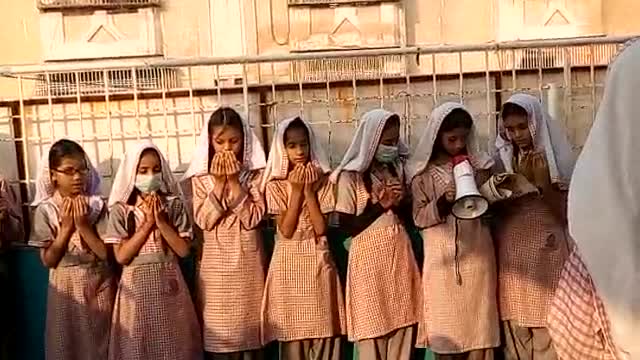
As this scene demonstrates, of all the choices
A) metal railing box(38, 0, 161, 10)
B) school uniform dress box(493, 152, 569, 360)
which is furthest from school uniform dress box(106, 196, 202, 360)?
metal railing box(38, 0, 161, 10)

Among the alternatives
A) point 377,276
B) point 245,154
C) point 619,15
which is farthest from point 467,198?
point 619,15

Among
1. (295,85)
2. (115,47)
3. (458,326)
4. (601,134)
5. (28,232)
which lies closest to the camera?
(601,134)

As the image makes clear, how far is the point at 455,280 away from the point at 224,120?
124 cm

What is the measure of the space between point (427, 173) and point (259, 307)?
0.96m

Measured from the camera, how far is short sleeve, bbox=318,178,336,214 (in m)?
4.03

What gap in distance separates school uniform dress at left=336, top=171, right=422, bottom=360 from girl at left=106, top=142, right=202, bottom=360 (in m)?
0.75

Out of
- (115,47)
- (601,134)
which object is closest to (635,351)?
(601,134)

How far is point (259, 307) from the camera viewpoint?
160 inches

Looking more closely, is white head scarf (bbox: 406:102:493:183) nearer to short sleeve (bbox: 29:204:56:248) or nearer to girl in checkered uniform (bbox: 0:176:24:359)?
short sleeve (bbox: 29:204:56:248)

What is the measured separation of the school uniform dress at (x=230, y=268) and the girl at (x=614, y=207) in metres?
2.42

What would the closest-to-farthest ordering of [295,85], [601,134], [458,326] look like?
[601,134], [458,326], [295,85]

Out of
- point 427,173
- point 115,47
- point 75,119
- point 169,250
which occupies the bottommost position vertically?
point 169,250

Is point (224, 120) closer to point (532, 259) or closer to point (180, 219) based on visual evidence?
point (180, 219)

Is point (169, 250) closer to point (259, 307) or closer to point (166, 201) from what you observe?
point (166, 201)
